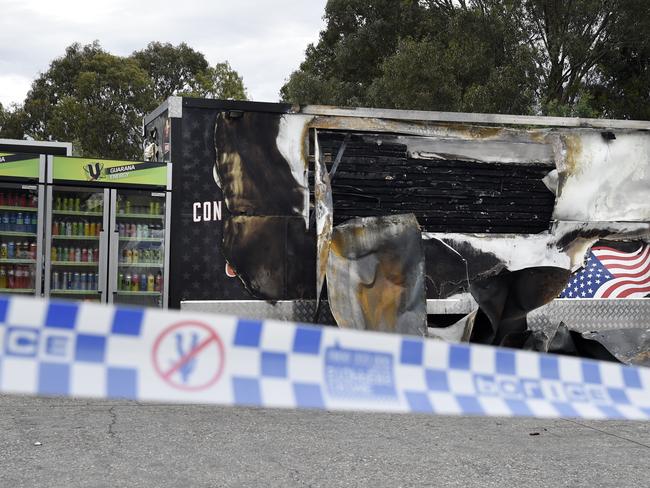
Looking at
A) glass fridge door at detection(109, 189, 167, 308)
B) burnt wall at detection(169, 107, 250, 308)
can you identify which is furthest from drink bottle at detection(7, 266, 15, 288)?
burnt wall at detection(169, 107, 250, 308)

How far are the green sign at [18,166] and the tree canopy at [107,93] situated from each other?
99.1 feet

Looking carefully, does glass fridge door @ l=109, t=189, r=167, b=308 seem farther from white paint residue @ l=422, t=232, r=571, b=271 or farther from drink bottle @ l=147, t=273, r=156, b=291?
white paint residue @ l=422, t=232, r=571, b=271

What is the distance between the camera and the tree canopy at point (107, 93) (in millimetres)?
38531

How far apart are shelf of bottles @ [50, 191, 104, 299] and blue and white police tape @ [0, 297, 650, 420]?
6.37m

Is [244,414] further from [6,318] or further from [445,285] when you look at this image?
[6,318]

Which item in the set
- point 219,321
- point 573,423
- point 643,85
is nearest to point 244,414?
point 573,423

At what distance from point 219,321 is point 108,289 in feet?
20.6

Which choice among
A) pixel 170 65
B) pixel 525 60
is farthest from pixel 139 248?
pixel 170 65

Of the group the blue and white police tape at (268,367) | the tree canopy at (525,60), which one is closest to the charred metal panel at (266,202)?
the blue and white police tape at (268,367)

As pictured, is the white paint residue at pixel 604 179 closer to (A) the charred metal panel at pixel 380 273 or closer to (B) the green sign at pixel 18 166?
(A) the charred metal panel at pixel 380 273

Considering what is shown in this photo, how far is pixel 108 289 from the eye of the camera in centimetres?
825

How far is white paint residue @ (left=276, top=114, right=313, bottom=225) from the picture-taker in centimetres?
764

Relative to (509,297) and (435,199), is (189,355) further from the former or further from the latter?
(509,297)

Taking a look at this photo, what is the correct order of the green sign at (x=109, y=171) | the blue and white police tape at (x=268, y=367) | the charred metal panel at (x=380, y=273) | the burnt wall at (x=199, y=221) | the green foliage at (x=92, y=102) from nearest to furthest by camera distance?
the blue and white police tape at (x=268, y=367), the burnt wall at (x=199, y=221), the charred metal panel at (x=380, y=273), the green sign at (x=109, y=171), the green foliage at (x=92, y=102)
